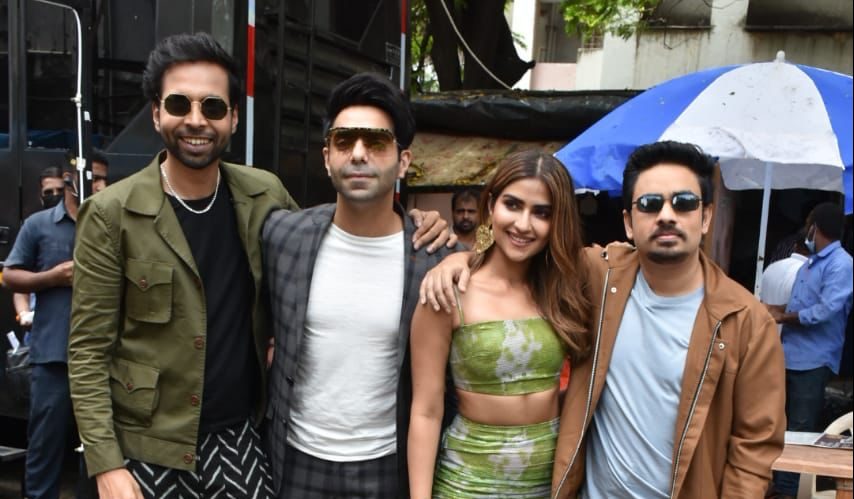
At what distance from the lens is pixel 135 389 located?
7.57 ft

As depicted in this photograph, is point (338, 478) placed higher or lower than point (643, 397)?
lower

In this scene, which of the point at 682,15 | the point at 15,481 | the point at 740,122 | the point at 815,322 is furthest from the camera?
the point at 682,15

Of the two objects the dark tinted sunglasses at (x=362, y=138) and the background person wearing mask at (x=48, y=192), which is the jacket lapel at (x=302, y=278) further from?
the background person wearing mask at (x=48, y=192)

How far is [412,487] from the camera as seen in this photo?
234 centimetres

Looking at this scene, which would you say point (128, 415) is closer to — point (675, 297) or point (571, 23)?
point (675, 297)

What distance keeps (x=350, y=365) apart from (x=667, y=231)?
109cm

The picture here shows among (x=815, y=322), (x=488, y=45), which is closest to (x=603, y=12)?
(x=488, y=45)

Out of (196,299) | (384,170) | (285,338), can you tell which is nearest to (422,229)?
(384,170)

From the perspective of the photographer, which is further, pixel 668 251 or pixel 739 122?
pixel 739 122

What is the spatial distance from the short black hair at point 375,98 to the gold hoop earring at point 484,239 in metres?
0.39

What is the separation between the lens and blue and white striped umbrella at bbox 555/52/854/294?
13.5 feet

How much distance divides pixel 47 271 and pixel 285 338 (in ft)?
7.42

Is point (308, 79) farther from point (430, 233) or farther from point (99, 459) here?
point (99, 459)

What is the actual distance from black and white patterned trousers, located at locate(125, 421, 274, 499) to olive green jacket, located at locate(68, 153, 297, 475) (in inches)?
2.0
